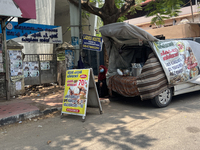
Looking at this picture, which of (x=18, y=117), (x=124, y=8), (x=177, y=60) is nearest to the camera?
(x=18, y=117)

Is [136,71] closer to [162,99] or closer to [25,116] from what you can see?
[162,99]

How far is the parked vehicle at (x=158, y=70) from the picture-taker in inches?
214

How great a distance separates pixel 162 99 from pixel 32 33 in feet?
23.5

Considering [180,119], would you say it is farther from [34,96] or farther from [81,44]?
[34,96]

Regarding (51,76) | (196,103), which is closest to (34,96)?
(51,76)

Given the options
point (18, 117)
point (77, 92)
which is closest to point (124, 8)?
point (77, 92)

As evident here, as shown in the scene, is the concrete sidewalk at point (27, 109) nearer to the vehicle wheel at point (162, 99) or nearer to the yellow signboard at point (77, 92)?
the yellow signboard at point (77, 92)

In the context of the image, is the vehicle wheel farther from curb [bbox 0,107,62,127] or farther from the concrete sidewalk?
curb [bbox 0,107,62,127]

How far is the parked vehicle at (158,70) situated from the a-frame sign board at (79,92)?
123 centimetres

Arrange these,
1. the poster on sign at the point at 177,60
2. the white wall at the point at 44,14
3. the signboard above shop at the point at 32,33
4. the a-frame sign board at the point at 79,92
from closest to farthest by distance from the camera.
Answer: the a-frame sign board at the point at 79,92 < the poster on sign at the point at 177,60 < the signboard above shop at the point at 32,33 < the white wall at the point at 44,14

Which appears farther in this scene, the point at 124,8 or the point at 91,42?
the point at 124,8

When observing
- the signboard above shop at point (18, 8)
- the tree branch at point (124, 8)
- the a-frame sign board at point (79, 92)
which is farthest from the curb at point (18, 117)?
the tree branch at point (124, 8)

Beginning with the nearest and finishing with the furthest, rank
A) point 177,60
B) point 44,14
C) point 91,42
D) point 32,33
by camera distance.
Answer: point 177,60, point 91,42, point 32,33, point 44,14

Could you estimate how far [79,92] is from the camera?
512 centimetres
